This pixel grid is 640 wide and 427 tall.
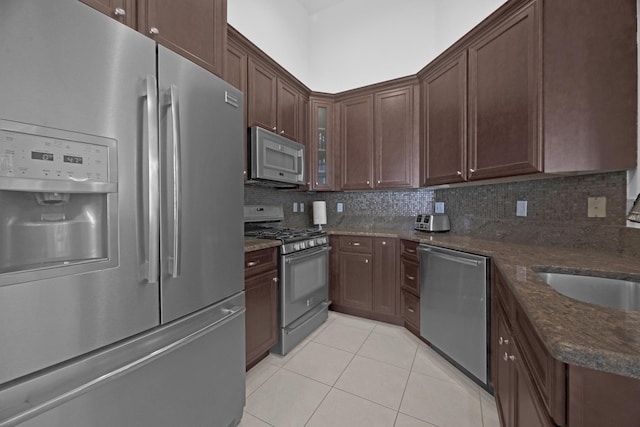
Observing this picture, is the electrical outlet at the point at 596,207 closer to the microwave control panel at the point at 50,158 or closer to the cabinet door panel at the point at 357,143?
the cabinet door panel at the point at 357,143

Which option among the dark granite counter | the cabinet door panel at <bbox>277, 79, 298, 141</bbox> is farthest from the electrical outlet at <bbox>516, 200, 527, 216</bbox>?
the cabinet door panel at <bbox>277, 79, 298, 141</bbox>

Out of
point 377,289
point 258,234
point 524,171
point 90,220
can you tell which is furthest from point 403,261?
point 90,220

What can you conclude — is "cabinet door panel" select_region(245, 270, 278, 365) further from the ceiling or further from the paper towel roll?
the ceiling

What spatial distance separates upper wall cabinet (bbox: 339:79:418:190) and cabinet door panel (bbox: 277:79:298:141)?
612 millimetres

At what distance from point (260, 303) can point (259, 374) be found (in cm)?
51

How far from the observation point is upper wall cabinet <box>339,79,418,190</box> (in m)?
2.76

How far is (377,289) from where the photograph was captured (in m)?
2.69

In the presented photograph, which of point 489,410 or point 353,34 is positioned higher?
point 353,34

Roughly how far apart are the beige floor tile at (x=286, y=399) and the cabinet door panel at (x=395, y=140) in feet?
6.68

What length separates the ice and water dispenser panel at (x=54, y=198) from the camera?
2.20ft

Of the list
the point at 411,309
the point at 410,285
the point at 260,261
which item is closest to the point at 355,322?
the point at 411,309

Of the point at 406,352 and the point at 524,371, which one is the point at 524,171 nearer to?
the point at 524,371

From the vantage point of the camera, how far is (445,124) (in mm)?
2346

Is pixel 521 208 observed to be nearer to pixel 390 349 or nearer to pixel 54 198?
pixel 390 349
